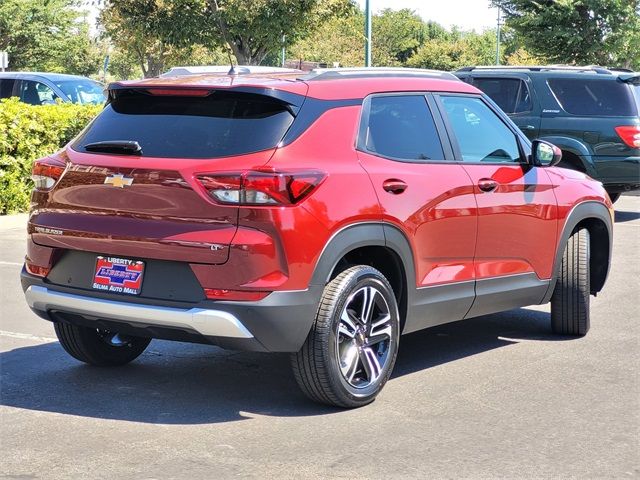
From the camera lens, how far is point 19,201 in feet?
47.0

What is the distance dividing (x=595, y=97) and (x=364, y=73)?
9134 mm

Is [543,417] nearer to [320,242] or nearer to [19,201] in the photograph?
[320,242]

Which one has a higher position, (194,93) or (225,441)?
(194,93)

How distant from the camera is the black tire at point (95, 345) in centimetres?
633

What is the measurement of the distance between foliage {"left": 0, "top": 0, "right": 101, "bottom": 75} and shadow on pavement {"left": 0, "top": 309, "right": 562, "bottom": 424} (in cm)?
4351

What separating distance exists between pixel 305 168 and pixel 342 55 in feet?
208

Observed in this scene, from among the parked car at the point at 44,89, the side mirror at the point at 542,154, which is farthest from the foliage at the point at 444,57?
the side mirror at the point at 542,154

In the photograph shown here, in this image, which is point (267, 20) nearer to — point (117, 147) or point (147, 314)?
point (117, 147)

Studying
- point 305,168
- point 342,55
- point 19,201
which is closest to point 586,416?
point 305,168

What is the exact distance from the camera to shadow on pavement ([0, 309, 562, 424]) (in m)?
5.59

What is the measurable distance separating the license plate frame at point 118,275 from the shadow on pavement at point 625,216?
11.2 metres

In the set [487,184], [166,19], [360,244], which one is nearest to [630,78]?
[487,184]

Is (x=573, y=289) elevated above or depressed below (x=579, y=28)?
below

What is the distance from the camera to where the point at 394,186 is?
5777 millimetres
